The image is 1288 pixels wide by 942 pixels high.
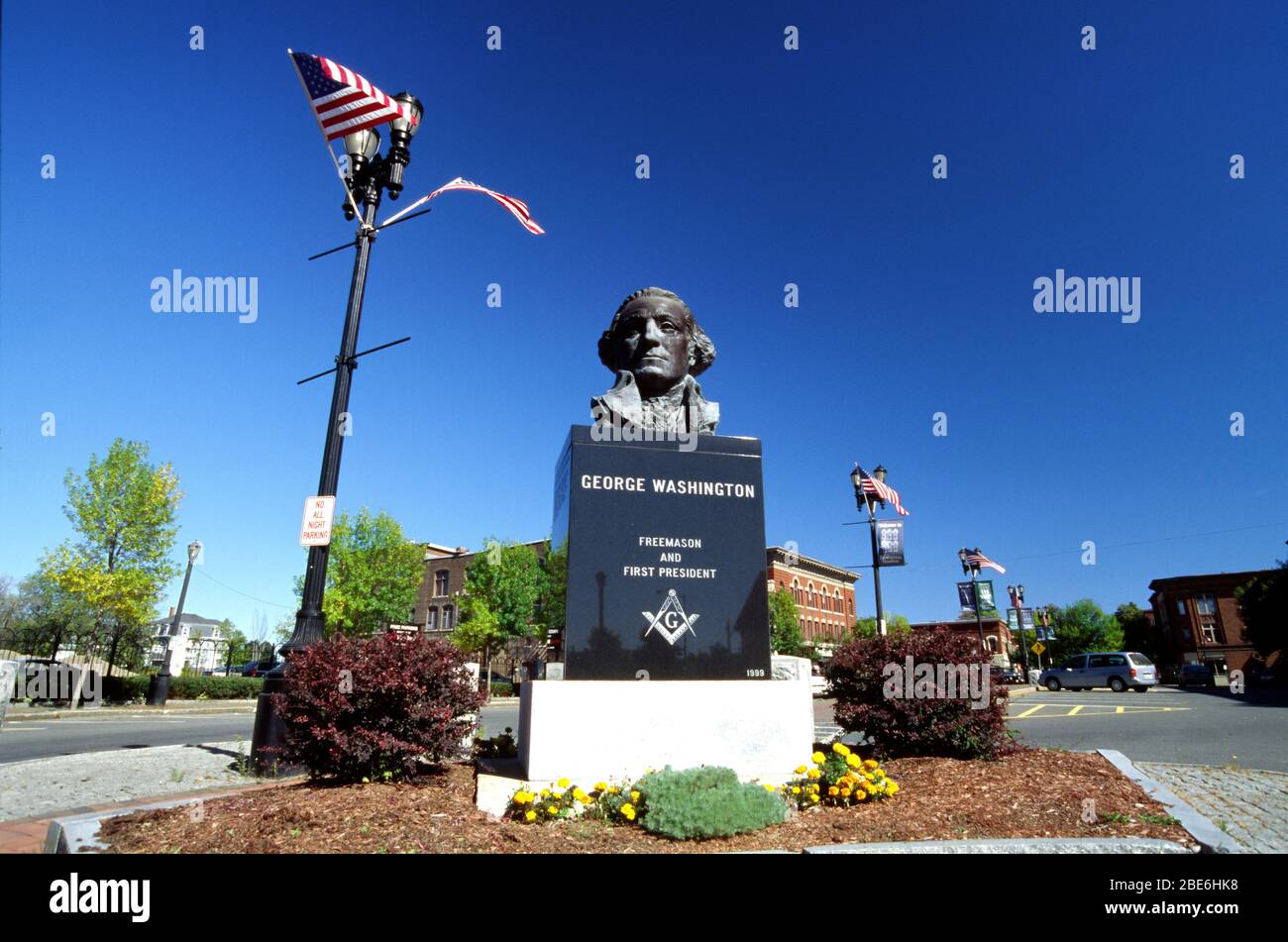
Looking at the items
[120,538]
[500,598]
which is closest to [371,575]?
[500,598]

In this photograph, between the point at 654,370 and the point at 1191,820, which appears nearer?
the point at 1191,820

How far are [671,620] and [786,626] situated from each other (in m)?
51.7

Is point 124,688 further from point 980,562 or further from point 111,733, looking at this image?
point 980,562

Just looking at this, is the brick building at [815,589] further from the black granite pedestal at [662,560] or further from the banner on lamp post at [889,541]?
the black granite pedestal at [662,560]

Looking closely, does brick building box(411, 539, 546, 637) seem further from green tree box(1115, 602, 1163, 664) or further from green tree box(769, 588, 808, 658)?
green tree box(1115, 602, 1163, 664)

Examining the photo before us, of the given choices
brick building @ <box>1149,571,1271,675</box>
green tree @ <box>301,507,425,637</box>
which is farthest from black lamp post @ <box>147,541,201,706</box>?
brick building @ <box>1149,571,1271,675</box>

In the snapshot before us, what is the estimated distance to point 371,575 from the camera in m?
41.9

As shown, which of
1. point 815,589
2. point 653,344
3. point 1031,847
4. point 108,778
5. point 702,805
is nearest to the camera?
point 1031,847

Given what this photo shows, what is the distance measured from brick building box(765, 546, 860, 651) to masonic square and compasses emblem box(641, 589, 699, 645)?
55.9 meters

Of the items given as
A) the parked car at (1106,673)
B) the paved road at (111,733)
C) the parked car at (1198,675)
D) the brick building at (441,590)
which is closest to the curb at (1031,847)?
the paved road at (111,733)

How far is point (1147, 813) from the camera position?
4457mm

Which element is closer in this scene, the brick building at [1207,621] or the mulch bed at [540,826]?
the mulch bed at [540,826]

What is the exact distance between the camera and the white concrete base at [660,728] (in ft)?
17.8
